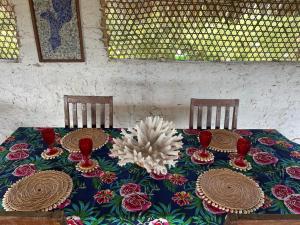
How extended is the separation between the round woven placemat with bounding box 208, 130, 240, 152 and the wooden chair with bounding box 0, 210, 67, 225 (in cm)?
92

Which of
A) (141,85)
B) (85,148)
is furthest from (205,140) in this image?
(141,85)

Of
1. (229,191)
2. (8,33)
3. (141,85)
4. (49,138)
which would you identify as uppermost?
(8,33)

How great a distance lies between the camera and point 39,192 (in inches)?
39.5

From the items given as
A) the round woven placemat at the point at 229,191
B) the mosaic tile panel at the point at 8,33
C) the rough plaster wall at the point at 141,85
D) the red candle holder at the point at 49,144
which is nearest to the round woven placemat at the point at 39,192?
the red candle holder at the point at 49,144

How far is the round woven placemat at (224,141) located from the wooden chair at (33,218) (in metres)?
0.92

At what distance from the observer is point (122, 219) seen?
0.89m

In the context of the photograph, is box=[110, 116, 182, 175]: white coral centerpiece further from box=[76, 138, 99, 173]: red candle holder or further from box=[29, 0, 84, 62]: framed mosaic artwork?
box=[29, 0, 84, 62]: framed mosaic artwork

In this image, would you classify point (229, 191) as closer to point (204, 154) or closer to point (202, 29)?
point (204, 154)

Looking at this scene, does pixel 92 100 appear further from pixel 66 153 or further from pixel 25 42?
pixel 25 42

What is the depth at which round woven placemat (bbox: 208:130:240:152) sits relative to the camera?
4.44ft

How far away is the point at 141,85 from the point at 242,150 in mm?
1149

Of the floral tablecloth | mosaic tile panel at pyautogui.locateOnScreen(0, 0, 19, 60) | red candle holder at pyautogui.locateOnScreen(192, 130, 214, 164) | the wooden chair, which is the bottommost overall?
the floral tablecloth

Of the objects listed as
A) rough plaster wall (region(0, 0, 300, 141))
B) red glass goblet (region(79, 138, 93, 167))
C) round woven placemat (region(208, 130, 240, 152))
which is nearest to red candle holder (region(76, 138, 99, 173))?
red glass goblet (region(79, 138, 93, 167))

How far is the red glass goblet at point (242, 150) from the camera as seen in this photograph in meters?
1.17
